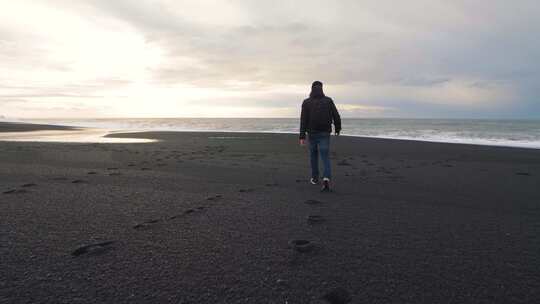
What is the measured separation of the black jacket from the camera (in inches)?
271

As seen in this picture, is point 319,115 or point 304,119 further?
point 304,119

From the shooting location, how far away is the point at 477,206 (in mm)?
5371

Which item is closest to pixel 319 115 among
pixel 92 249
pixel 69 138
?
pixel 92 249

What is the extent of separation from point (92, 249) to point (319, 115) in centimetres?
510

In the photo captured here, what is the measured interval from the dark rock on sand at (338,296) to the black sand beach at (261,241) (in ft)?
0.13

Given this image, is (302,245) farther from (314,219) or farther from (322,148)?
(322,148)

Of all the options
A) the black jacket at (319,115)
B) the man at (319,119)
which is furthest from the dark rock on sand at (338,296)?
the black jacket at (319,115)

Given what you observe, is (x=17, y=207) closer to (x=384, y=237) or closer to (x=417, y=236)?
(x=384, y=237)

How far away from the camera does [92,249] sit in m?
3.21

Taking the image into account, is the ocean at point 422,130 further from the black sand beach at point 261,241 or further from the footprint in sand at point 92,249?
the footprint in sand at point 92,249

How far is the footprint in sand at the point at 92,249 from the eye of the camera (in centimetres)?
313

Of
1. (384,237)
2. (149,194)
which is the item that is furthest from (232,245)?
(149,194)

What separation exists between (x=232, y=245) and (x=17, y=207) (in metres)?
3.74

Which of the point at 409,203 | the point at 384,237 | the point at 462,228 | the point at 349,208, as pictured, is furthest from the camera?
the point at 409,203
